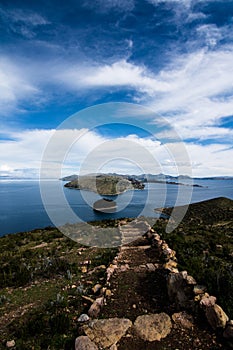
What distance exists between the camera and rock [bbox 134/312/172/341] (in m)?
5.42

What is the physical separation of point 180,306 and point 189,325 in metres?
0.75

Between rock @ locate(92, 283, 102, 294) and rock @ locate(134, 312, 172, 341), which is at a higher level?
rock @ locate(134, 312, 172, 341)

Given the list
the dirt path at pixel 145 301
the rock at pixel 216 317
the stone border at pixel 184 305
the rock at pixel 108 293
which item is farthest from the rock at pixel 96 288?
the rock at pixel 216 317

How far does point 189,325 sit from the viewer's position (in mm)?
5668

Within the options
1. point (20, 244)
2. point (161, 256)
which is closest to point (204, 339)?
point (161, 256)

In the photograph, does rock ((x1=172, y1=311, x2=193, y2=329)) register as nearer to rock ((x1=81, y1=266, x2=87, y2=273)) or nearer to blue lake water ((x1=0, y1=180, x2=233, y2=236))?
rock ((x1=81, y1=266, x2=87, y2=273))

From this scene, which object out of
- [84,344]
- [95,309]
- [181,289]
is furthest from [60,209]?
[84,344]

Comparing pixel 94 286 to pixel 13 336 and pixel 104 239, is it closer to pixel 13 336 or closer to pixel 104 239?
pixel 13 336

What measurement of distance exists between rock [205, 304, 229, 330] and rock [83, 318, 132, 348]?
195cm

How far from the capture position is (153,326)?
5.71 meters

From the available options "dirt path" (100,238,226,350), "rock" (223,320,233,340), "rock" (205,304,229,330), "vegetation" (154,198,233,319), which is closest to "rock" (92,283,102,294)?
"dirt path" (100,238,226,350)

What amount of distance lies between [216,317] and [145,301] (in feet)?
7.75

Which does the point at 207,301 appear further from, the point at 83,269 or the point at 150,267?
the point at 83,269

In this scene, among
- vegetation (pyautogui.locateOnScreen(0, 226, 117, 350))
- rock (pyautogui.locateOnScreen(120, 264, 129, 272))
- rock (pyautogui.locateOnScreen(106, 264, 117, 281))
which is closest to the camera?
vegetation (pyautogui.locateOnScreen(0, 226, 117, 350))
